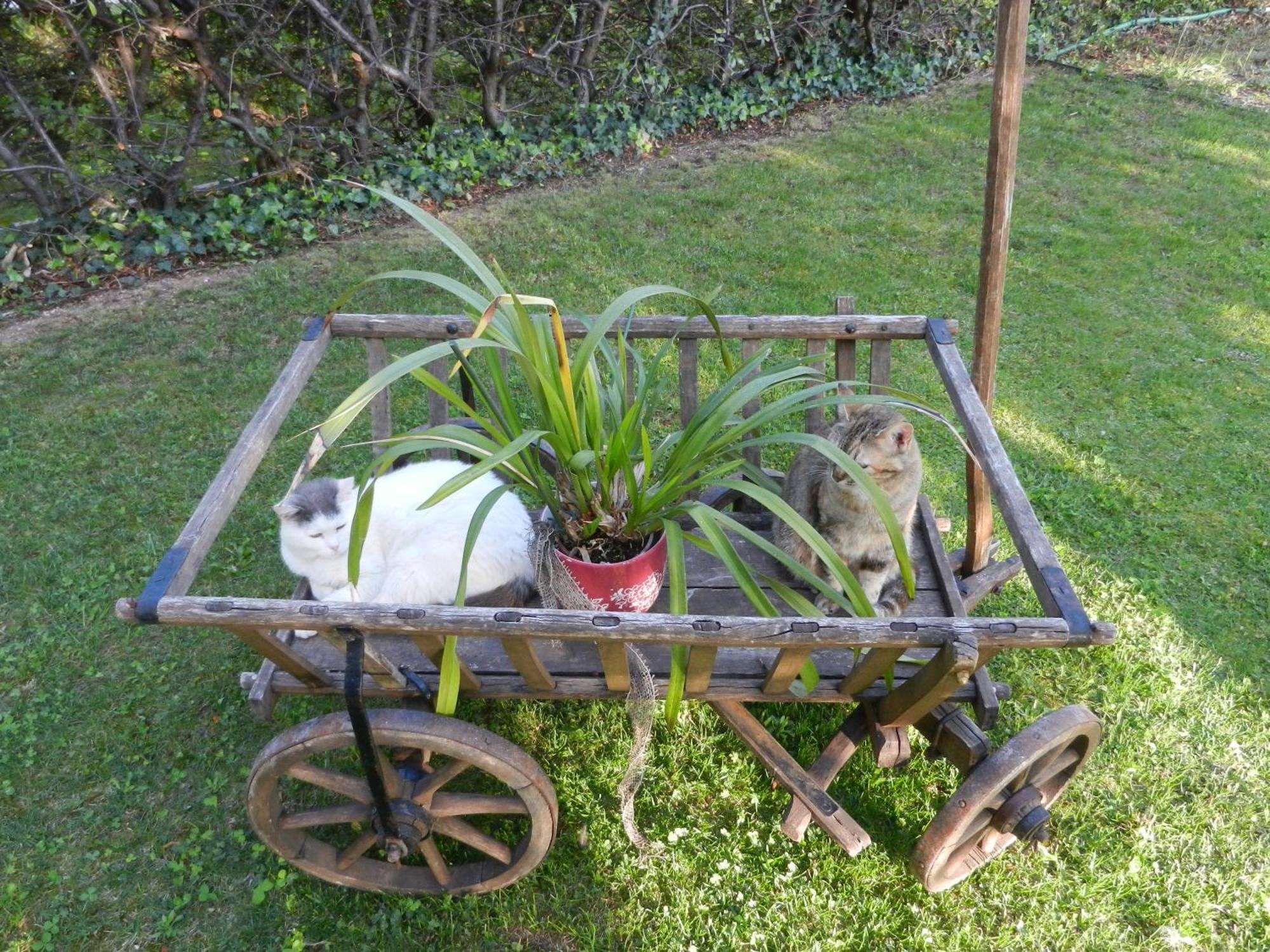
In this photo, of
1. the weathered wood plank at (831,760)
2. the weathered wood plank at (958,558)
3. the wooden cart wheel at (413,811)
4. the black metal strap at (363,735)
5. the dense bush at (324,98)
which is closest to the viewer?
the black metal strap at (363,735)

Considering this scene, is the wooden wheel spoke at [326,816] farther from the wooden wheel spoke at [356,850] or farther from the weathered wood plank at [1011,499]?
the weathered wood plank at [1011,499]

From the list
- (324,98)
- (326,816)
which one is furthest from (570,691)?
(324,98)

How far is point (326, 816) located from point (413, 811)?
27 cm

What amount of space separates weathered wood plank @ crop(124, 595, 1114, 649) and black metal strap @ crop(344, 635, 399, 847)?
10cm

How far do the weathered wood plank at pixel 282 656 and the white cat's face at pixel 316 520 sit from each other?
34 cm

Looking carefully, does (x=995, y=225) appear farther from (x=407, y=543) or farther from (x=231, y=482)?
(x=231, y=482)

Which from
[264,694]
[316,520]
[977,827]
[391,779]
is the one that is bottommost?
[977,827]

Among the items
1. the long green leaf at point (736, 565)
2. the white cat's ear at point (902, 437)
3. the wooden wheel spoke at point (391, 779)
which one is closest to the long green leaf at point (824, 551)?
the long green leaf at point (736, 565)

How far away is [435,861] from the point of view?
197cm

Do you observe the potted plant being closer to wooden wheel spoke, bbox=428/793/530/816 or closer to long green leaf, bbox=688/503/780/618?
long green leaf, bbox=688/503/780/618

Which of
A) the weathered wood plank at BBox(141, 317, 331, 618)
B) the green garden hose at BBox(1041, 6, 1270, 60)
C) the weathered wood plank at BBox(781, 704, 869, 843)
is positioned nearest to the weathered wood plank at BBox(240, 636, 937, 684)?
the weathered wood plank at BBox(781, 704, 869, 843)

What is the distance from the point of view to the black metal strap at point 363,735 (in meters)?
1.50

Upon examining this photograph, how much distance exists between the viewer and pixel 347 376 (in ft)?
12.8

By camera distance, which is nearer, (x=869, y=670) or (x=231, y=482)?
(x=869, y=670)
